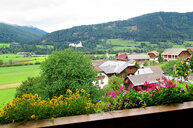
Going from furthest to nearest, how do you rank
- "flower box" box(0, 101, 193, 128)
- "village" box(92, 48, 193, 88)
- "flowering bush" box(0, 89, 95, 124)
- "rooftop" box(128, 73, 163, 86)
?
"village" box(92, 48, 193, 88)
"rooftop" box(128, 73, 163, 86)
"flowering bush" box(0, 89, 95, 124)
"flower box" box(0, 101, 193, 128)

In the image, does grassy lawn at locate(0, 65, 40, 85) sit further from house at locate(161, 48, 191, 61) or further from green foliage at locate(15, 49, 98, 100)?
house at locate(161, 48, 191, 61)

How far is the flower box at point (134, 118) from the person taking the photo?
1.76 meters

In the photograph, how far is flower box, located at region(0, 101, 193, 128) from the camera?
1.76m

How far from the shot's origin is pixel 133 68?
38.4 m

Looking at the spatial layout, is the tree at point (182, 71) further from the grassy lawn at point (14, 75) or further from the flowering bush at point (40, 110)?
the grassy lawn at point (14, 75)

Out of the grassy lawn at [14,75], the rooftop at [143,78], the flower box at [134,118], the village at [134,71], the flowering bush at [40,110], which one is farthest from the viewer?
the grassy lawn at [14,75]

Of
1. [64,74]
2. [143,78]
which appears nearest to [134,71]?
[143,78]

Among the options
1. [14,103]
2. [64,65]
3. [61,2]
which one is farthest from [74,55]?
[14,103]

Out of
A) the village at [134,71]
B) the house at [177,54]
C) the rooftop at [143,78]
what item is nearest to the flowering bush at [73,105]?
the village at [134,71]

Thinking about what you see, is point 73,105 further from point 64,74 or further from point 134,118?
point 64,74

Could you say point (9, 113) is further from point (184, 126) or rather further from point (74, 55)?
point (74, 55)

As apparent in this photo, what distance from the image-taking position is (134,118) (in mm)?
1866

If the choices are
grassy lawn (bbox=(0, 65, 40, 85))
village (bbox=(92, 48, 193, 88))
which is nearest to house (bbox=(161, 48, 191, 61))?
village (bbox=(92, 48, 193, 88))

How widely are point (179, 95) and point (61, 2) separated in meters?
16.1
